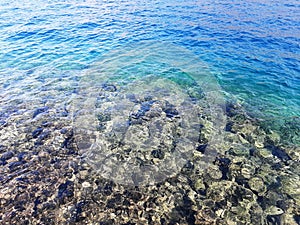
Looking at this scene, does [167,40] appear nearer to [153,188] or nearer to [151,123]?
[151,123]

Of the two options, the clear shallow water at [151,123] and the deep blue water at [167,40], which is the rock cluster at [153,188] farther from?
the deep blue water at [167,40]

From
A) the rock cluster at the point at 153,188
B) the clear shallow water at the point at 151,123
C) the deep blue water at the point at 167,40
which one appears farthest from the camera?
the deep blue water at the point at 167,40

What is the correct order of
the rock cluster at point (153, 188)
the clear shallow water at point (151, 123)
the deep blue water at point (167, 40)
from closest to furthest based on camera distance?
1. the rock cluster at point (153, 188)
2. the clear shallow water at point (151, 123)
3. the deep blue water at point (167, 40)

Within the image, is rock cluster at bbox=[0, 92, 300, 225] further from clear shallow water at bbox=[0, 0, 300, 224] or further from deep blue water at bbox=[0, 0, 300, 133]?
deep blue water at bbox=[0, 0, 300, 133]

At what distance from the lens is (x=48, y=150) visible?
9875 mm

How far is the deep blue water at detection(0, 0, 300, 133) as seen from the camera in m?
14.4

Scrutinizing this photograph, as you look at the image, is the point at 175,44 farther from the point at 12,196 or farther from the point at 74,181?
the point at 12,196

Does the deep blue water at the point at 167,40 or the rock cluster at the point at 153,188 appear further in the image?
the deep blue water at the point at 167,40

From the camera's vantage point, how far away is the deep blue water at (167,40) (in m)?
14.4

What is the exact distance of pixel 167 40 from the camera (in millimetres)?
21062

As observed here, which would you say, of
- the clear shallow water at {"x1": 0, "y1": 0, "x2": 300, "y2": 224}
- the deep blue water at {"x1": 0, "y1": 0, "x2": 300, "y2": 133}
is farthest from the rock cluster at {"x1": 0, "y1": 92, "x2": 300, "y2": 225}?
the deep blue water at {"x1": 0, "y1": 0, "x2": 300, "y2": 133}

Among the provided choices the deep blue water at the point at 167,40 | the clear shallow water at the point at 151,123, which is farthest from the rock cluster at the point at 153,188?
the deep blue water at the point at 167,40

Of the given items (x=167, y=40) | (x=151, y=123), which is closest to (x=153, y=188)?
(x=151, y=123)

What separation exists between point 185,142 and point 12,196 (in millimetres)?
6994
